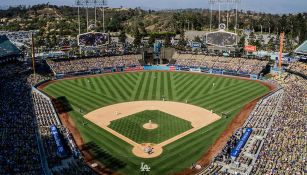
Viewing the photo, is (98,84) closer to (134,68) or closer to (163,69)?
(134,68)

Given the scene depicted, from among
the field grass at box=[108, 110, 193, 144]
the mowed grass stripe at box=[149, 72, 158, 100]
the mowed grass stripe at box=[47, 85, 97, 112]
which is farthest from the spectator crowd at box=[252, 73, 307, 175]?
the mowed grass stripe at box=[47, 85, 97, 112]

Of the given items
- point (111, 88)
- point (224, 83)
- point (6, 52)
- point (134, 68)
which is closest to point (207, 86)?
point (224, 83)

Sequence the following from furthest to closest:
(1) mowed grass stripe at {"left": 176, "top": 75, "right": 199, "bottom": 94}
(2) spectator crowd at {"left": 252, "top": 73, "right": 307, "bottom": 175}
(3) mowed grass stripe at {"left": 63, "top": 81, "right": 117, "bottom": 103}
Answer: (1) mowed grass stripe at {"left": 176, "top": 75, "right": 199, "bottom": 94} → (3) mowed grass stripe at {"left": 63, "top": 81, "right": 117, "bottom": 103} → (2) spectator crowd at {"left": 252, "top": 73, "right": 307, "bottom": 175}

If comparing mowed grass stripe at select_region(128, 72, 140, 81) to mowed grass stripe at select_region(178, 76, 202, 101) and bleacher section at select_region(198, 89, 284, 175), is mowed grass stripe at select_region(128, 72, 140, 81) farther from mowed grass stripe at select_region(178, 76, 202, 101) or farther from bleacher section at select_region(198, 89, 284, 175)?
bleacher section at select_region(198, 89, 284, 175)

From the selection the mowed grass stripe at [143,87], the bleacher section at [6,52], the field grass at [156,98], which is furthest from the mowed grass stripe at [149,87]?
the bleacher section at [6,52]

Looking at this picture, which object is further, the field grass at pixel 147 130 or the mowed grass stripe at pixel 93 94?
the mowed grass stripe at pixel 93 94

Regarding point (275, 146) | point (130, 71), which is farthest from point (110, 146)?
point (130, 71)

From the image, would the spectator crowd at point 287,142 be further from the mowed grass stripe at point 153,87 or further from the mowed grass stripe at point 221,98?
the mowed grass stripe at point 153,87

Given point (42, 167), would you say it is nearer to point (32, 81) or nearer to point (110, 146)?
point (110, 146)
